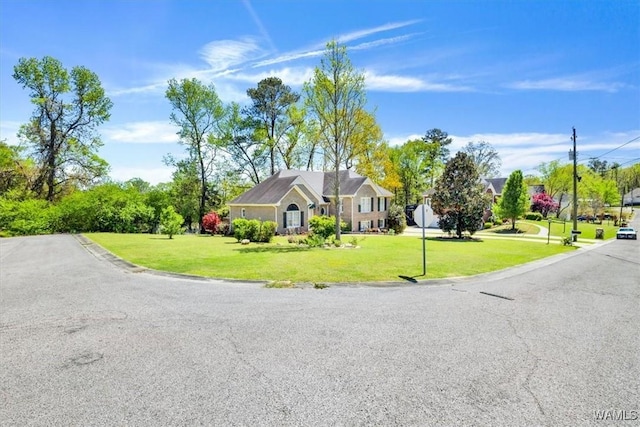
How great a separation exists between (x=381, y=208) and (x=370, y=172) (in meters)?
8.08

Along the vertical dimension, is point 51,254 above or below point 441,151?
below

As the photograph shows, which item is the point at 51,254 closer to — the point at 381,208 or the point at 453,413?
the point at 453,413

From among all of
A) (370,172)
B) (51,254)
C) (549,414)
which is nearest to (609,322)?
(549,414)

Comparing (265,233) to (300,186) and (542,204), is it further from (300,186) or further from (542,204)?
(542,204)

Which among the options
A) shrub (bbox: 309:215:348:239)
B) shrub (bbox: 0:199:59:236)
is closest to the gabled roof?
shrub (bbox: 309:215:348:239)

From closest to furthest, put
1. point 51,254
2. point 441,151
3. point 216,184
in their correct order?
point 51,254 < point 216,184 < point 441,151

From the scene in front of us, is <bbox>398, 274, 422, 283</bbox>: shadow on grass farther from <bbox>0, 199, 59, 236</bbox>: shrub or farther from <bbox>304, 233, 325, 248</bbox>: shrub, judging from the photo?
<bbox>0, 199, 59, 236</bbox>: shrub

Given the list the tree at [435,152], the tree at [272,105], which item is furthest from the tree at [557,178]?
the tree at [272,105]

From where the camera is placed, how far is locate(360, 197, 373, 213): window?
40.1 m

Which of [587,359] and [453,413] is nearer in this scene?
[453,413]

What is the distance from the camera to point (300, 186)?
120 feet

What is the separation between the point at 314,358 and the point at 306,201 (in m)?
31.1

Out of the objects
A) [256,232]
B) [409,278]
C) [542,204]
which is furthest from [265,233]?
[542,204]

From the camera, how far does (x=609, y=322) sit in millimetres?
7281
